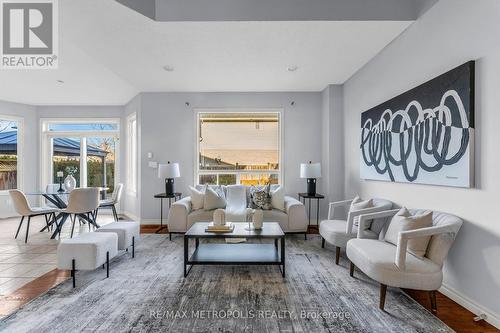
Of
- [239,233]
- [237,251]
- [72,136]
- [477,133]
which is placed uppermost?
[72,136]

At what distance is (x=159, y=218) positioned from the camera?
16.8 ft

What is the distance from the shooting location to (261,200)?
4.39 m

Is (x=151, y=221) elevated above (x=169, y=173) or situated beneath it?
situated beneath

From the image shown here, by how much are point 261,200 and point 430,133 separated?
265cm

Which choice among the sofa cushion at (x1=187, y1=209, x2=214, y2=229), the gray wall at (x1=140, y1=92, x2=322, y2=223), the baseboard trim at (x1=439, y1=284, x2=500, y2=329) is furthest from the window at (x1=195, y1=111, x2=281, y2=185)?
the baseboard trim at (x1=439, y1=284, x2=500, y2=329)

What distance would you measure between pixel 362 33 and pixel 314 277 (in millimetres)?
2800

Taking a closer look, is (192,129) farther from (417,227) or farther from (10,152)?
(10,152)

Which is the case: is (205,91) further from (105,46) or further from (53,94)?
(53,94)

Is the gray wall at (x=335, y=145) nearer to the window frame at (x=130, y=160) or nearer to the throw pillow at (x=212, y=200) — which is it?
the throw pillow at (x=212, y=200)

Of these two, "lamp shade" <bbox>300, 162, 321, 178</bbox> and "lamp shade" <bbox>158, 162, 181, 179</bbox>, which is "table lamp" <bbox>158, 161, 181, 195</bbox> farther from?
"lamp shade" <bbox>300, 162, 321, 178</bbox>

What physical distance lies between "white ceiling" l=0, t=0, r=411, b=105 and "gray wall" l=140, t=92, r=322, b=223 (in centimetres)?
26

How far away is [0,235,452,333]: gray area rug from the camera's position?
74.2 inches

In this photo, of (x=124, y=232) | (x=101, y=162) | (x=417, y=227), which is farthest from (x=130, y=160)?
(x=417, y=227)

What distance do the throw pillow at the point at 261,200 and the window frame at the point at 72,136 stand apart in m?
3.77
